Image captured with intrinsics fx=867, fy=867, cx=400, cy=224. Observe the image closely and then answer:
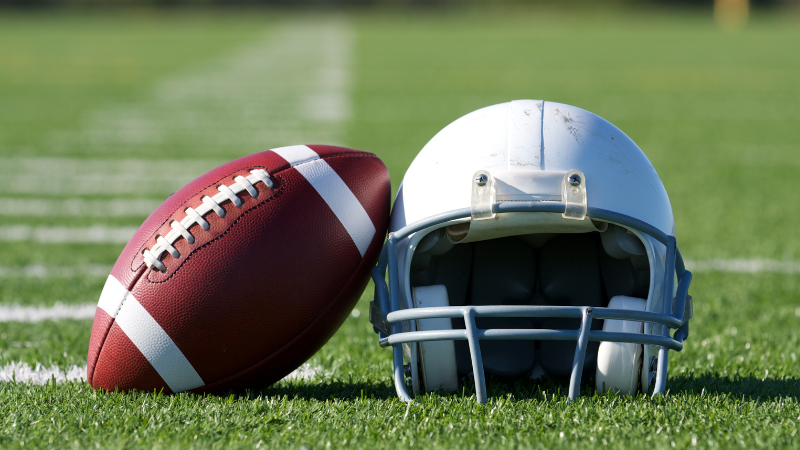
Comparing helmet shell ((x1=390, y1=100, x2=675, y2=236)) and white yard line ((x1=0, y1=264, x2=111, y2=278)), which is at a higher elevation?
helmet shell ((x1=390, y1=100, x2=675, y2=236))

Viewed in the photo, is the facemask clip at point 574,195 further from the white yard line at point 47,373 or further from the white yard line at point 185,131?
the white yard line at point 185,131

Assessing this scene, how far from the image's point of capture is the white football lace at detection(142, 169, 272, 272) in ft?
6.07

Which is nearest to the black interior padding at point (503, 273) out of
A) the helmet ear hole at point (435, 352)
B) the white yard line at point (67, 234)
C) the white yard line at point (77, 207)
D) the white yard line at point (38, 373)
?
the helmet ear hole at point (435, 352)

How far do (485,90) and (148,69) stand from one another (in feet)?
20.2

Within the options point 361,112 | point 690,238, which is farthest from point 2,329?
point 361,112

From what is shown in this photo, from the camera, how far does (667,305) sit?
1776 millimetres

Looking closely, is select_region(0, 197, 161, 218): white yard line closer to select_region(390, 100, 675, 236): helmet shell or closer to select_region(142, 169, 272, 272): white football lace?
select_region(142, 169, 272, 272): white football lace

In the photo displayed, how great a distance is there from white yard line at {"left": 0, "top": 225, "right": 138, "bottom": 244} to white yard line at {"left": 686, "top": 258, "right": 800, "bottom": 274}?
2.45 metres

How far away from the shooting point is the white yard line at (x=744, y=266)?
3412 mm

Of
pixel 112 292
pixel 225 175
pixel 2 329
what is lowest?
pixel 2 329

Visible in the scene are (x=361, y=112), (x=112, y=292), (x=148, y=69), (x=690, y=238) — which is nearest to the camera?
(x=112, y=292)

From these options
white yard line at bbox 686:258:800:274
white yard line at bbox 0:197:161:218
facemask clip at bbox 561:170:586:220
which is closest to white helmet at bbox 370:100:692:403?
facemask clip at bbox 561:170:586:220

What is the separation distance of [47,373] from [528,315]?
1.24m

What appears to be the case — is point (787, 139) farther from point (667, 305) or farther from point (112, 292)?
point (112, 292)
